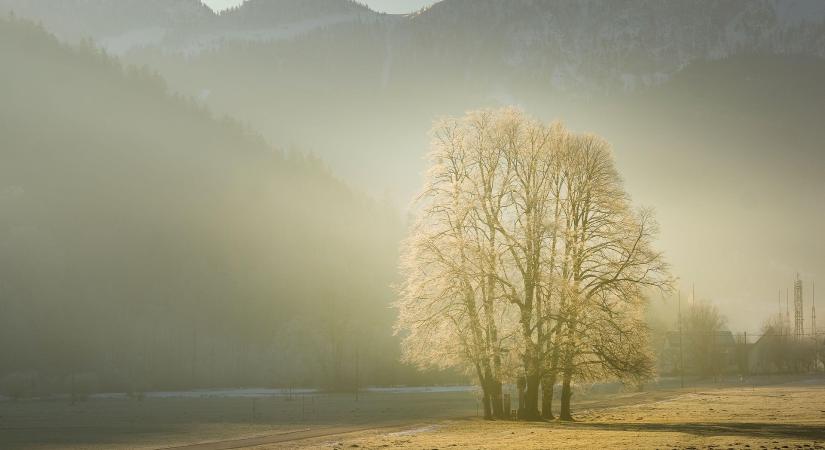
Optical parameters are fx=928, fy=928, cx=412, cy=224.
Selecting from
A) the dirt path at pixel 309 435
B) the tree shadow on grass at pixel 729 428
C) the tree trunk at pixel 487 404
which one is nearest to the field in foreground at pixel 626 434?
the tree shadow on grass at pixel 729 428

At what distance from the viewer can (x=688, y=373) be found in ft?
602

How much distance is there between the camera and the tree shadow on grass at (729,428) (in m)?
41.1

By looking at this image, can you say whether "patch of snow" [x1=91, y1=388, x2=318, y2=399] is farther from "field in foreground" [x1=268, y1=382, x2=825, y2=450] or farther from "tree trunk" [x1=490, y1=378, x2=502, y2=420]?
"field in foreground" [x1=268, y1=382, x2=825, y2=450]

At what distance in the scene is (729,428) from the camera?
45.6 meters

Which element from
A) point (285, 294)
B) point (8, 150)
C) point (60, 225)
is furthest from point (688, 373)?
point (8, 150)

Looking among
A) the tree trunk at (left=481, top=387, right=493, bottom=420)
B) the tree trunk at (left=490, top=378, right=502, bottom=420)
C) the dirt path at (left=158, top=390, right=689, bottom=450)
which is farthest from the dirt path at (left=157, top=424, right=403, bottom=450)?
the tree trunk at (left=490, top=378, right=502, bottom=420)

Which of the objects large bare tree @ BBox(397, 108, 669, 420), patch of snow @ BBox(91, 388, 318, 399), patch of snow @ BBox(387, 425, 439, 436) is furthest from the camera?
patch of snow @ BBox(91, 388, 318, 399)

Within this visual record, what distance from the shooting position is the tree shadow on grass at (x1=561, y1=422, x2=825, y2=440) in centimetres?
4112

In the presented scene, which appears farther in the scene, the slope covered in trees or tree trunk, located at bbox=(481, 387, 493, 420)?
the slope covered in trees

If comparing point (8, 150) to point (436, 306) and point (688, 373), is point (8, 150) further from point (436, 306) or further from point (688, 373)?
point (436, 306)

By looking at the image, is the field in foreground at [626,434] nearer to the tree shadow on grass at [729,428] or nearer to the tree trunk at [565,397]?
the tree shadow on grass at [729,428]

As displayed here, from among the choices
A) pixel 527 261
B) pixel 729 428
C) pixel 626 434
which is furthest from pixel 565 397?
pixel 626 434

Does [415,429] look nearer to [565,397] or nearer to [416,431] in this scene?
[416,431]

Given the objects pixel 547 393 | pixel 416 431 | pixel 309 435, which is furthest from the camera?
pixel 547 393
